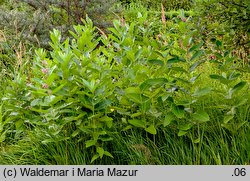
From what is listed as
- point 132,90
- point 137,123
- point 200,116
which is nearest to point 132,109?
point 137,123

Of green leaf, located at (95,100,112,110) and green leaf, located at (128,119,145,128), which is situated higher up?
green leaf, located at (95,100,112,110)

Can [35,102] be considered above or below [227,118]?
above

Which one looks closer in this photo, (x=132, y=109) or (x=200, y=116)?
(x=200, y=116)

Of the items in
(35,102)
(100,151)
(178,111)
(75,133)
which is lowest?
(100,151)

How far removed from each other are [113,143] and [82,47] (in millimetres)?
802

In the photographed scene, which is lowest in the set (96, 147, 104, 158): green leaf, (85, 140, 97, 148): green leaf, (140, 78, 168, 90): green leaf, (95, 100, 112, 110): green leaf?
(96, 147, 104, 158): green leaf

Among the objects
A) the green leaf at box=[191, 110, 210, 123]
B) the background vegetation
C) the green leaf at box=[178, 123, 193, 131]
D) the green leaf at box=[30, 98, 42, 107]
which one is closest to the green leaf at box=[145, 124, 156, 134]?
the background vegetation

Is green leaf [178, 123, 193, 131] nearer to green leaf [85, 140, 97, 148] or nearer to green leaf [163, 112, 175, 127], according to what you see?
green leaf [163, 112, 175, 127]

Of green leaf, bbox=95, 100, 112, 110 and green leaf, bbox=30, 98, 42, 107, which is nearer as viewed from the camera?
green leaf, bbox=95, 100, 112, 110

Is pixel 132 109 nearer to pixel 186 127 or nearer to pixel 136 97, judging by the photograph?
pixel 136 97

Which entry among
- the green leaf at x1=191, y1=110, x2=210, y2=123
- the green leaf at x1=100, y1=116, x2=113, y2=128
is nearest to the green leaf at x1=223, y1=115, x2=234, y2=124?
the green leaf at x1=191, y1=110, x2=210, y2=123

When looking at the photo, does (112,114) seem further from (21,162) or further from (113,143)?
(21,162)

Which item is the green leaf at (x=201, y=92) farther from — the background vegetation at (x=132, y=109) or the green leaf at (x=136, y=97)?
the green leaf at (x=136, y=97)

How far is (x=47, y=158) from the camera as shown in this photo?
4.31 metres
